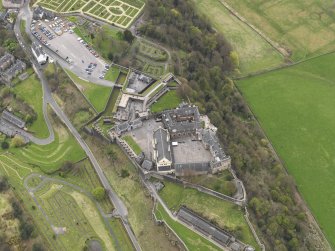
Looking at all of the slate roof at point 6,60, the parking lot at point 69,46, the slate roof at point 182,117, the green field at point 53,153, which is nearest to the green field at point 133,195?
the green field at point 53,153

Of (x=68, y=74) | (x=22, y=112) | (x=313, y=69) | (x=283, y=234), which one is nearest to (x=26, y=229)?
(x=22, y=112)

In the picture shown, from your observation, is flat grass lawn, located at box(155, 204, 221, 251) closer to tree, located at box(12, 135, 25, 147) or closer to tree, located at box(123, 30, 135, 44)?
tree, located at box(12, 135, 25, 147)

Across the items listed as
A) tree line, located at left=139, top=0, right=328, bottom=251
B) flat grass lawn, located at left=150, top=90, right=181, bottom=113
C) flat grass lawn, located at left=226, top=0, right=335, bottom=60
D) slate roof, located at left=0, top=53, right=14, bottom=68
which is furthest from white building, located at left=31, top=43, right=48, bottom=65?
flat grass lawn, located at left=226, top=0, right=335, bottom=60

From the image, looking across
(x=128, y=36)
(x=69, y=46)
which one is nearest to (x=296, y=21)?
(x=128, y=36)

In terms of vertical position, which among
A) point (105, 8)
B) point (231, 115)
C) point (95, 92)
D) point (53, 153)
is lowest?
point (53, 153)

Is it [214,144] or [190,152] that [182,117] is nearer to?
[190,152]

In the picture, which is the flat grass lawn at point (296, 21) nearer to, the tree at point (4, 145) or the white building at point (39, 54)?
the white building at point (39, 54)
